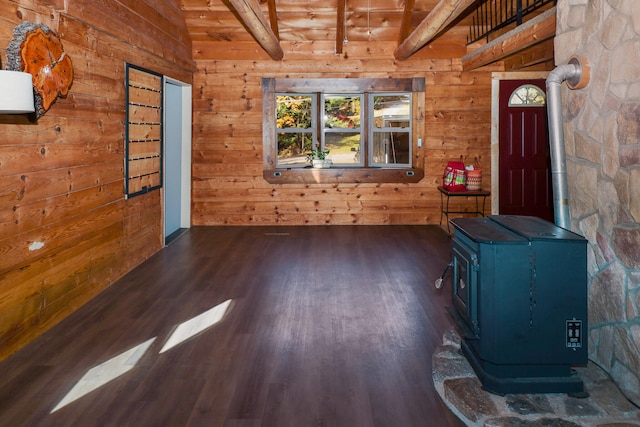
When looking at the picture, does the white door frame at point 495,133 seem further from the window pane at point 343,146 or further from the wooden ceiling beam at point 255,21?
the wooden ceiling beam at point 255,21

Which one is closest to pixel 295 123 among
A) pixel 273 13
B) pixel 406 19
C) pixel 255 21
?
pixel 273 13

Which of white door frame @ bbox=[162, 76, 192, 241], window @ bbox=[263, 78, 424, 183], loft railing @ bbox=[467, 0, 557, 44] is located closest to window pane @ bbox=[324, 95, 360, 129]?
window @ bbox=[263, 78, 424, 183]

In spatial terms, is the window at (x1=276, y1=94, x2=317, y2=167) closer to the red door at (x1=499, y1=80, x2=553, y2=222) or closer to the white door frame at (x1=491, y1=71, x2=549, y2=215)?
the white door frame at (x1=491, y1=71, x2=549, y2=215)

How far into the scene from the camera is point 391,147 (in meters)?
8.23

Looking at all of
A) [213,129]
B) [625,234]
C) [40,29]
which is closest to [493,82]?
[213,129]

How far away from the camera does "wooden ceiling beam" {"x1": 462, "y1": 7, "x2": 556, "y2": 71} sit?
4.86 metres

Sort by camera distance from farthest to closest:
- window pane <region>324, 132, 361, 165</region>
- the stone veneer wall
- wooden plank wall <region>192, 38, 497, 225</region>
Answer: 1. window pane <region>324, 132, 361, 165</region>
2. wooden plank wall <region>192, 38, 497, 225</region>
3. the stone veneer wall

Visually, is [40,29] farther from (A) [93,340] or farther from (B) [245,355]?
(B) [245,355]

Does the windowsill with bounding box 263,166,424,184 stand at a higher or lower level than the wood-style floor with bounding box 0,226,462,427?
higher

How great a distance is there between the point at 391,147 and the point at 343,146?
72 cm

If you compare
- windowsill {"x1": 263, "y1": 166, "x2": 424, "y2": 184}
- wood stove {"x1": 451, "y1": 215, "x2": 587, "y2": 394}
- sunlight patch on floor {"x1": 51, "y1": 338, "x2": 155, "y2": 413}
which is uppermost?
windowsill {"x1": 263, "y1": 166, "x2": 424, "y2": 184}

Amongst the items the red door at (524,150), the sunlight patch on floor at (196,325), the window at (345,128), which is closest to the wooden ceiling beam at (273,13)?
the window at (345,128)

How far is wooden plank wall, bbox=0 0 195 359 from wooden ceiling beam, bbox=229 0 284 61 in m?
1.18

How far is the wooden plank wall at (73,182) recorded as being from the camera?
3363 millimetres
